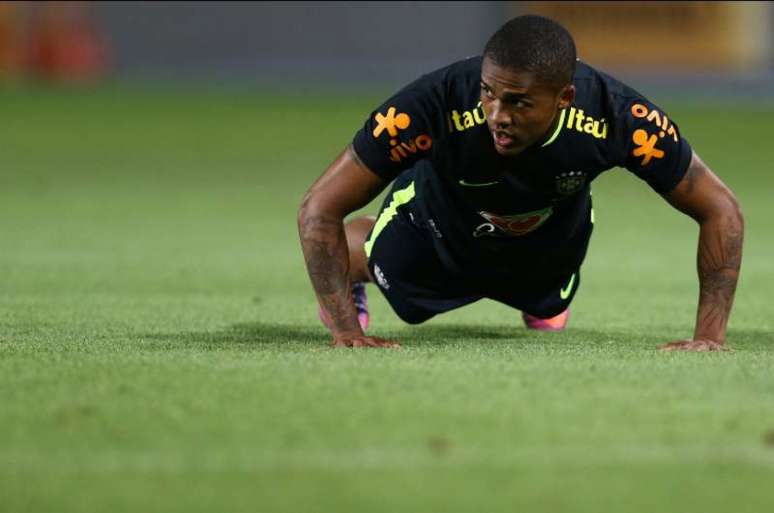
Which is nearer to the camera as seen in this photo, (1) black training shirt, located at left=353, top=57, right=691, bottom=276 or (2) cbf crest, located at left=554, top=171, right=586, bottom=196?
(1) black training shirt, located at left=353, top=57, right=691, bottom=276

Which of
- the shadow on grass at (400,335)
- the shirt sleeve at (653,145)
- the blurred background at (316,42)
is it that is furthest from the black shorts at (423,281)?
the blurred background at (316,42)

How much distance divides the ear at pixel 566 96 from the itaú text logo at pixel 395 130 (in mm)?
492

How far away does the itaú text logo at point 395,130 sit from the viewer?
17.7ft

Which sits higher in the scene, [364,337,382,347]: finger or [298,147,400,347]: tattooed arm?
[298,147,400,347]: tattooed arm

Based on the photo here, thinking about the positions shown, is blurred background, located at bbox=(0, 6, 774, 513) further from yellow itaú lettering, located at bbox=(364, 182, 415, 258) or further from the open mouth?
the open mouth

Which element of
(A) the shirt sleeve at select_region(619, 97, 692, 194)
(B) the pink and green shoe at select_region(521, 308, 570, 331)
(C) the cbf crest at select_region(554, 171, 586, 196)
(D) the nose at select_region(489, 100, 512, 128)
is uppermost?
(D) the nose at select_region(489, 100, 512, 128)

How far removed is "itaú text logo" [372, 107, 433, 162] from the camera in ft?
17.7

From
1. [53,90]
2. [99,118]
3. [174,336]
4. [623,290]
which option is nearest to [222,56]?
[53,90]

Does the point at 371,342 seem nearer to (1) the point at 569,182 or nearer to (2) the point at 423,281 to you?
(2) the point at 423,281

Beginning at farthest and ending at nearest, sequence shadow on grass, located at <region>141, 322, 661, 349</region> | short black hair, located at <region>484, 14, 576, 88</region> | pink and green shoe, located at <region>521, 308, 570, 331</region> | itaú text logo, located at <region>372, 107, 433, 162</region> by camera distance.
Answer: pink and green shoe, located at <region>521, 308, 570, 331</region>, shadow on grass, located at <region>141, 322, 661, 349</region>, itaú text logo, located at <region>372, 107, 433, 162</region>, short black hair, located at <region>484, 14, 576, 88</region>

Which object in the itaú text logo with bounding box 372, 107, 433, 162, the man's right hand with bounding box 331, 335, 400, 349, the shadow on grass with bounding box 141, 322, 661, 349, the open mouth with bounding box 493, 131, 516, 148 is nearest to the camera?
the open mouth with bounding box 493, 131, 516, 148

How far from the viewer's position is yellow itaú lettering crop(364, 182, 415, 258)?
20.6ft

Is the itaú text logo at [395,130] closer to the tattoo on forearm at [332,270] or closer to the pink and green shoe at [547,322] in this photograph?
the tattoo on forearm at [332,270]

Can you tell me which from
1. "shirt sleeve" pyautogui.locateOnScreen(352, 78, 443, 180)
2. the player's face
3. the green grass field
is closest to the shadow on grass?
the green grass field
